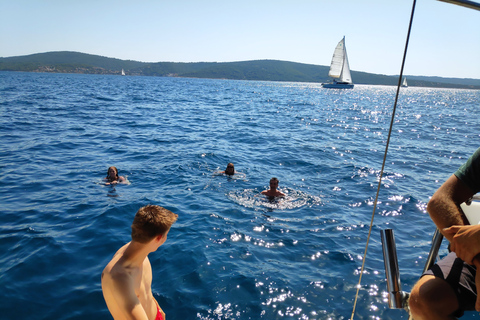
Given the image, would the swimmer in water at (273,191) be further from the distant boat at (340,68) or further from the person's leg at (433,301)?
the distant boat at (340,68)

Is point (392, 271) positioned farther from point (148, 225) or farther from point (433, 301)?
point (148, 225)

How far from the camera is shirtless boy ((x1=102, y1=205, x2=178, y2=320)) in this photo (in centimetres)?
236

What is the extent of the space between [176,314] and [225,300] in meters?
0.74

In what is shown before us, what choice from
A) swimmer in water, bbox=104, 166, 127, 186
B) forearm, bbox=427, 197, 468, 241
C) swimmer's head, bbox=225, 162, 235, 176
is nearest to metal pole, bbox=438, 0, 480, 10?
forearm, bbox=427, 197, 468, 241

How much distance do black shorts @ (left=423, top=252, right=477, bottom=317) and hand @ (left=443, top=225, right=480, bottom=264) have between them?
0.33 metres

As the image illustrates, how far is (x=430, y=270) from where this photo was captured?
7.73ft

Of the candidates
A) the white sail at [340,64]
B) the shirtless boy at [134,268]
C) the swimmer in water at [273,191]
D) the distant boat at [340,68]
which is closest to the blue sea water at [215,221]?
the swimmer in water at [273,191]

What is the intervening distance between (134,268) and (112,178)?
307 inches

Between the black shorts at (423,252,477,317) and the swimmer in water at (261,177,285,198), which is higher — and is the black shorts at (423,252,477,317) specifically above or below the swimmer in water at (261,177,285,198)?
above

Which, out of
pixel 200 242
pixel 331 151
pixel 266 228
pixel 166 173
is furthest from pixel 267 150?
pixel 200 242

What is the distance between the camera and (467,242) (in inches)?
74.8

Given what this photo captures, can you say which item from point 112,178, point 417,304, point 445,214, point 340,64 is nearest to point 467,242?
point 445,214

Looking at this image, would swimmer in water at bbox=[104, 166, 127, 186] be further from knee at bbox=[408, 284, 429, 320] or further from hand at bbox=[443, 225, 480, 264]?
hand at bbox=[443, 225, 480, 264]

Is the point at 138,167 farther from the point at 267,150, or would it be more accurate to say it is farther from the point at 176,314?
the point at 176,314
